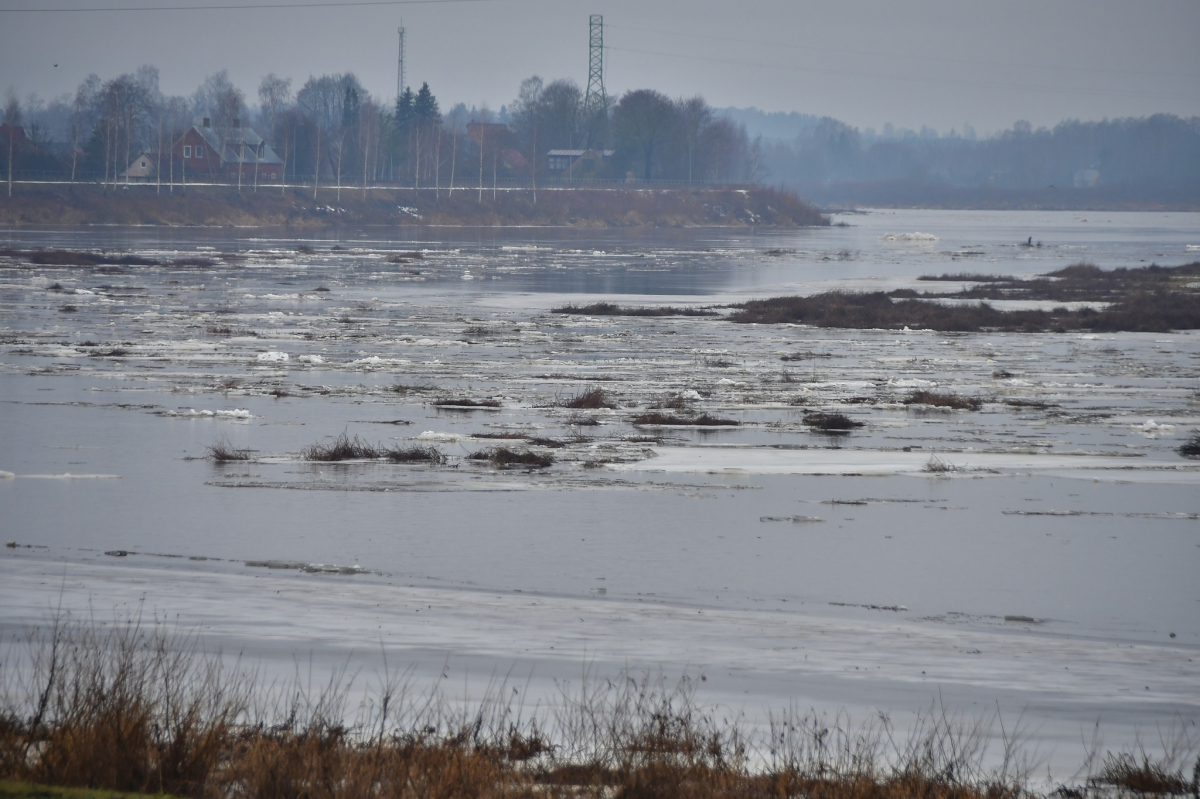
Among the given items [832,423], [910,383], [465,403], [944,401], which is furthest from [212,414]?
[910,383]

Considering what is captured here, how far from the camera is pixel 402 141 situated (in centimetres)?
12412

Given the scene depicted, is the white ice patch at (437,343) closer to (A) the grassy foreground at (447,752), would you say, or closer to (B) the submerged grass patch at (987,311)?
(B) the submerged grass patch at (987,311)

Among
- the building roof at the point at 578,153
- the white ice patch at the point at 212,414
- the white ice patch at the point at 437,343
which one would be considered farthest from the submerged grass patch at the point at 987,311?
the building roof at the point at 578,153

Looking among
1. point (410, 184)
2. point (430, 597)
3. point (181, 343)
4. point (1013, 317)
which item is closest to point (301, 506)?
point (430, 597)

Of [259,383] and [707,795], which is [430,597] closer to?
[707,795]

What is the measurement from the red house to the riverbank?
31.0 feet

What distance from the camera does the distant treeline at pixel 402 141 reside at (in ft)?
347

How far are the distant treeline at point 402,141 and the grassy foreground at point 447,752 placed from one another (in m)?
97.5

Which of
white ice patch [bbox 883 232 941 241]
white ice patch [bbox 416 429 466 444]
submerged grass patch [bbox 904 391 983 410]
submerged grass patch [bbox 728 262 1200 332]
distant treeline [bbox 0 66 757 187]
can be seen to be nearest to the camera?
white ice patch [bbox 416 429 466 444]

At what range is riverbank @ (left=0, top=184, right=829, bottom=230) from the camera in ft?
298

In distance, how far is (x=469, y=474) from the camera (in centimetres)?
1522

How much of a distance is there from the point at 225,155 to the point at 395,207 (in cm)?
2019

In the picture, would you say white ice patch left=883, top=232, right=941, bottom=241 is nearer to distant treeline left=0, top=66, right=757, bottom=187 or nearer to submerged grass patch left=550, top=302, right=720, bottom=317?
distant treeline left=0, top=66, right=757, bottom=187

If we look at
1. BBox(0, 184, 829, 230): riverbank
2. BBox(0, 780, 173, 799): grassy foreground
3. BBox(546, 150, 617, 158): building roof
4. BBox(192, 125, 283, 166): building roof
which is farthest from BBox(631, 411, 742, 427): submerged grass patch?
BBox(546, 150, 617, 158): building roof
